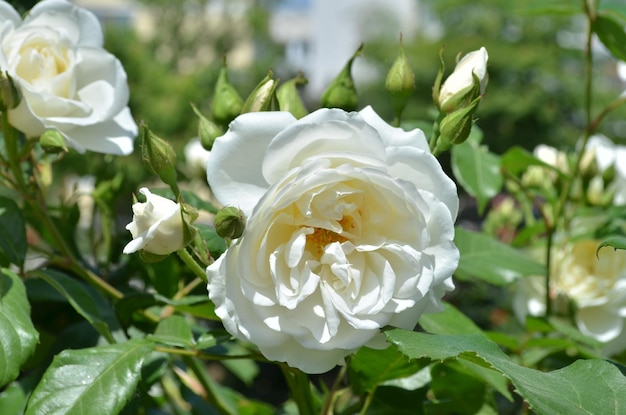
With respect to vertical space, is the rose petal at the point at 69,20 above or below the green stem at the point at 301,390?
above

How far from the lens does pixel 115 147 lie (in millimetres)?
675

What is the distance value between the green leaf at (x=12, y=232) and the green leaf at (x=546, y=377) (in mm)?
333

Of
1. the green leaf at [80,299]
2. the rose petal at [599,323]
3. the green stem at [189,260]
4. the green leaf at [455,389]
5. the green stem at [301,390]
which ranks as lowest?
the rose petal at [599,323]

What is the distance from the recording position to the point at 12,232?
2.14 ft

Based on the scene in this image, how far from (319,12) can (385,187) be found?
14.0 meters

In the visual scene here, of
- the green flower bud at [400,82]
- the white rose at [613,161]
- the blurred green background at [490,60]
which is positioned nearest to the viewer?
the green flower bud at [400,82]

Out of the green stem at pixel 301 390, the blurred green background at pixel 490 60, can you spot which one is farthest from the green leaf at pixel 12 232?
the blurred green background at pixel 490 60

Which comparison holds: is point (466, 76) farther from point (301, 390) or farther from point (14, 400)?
A: point (14, 400)

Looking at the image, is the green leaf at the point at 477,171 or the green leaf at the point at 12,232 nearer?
the green leaf at the point at 12,232

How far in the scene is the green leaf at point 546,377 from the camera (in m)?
0.41

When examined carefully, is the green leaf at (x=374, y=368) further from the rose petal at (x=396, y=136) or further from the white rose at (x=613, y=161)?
the white rose at (x=613, y=161)

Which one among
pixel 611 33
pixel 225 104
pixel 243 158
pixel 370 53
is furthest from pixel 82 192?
pixel 370 53

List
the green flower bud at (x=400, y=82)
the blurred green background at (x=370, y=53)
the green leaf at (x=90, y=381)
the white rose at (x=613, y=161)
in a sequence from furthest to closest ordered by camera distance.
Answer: the blurred green background at (x=370, y=53) → the white rose at (x=613, y=161) → the green flower bud at (x=400, y=82) → the green leaf at (x=90, y=381)

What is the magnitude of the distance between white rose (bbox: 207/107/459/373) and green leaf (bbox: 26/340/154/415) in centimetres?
12
